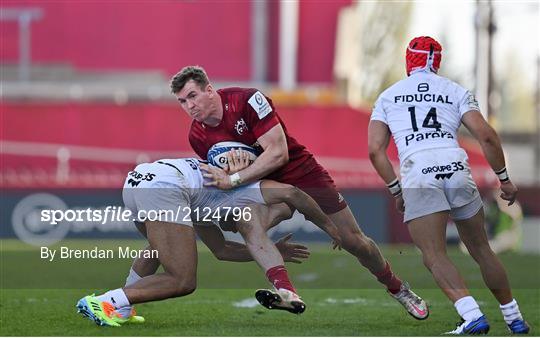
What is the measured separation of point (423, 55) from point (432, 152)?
683mm

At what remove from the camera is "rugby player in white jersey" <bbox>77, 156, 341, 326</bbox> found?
8836 millimetres

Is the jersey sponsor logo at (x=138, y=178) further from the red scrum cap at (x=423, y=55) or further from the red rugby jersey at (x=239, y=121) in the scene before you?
the red scrum cap at (x=423, y=55)

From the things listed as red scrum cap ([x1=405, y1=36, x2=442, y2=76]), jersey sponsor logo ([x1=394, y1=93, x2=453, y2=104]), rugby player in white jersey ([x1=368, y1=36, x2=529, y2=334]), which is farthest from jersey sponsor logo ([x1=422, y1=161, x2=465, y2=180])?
red scrum cap ([x1=405, y1=36, x2=442, y2=76])

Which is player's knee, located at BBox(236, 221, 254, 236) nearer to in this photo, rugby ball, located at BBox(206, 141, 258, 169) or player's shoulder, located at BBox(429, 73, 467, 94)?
rugby ball, located at BBox(206, 141, 258, 169)

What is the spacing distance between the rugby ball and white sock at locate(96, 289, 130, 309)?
1125 millimetres

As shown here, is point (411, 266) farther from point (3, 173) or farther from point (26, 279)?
point (3, 173)

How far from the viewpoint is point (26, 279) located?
14.1 meters

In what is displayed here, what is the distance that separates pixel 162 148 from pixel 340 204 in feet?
66.5

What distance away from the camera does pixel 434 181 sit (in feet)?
28.7

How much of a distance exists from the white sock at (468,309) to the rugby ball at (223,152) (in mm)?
1784

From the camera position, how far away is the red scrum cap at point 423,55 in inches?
351

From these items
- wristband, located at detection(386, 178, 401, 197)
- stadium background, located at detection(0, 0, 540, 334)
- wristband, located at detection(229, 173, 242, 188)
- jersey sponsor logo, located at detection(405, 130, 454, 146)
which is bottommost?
stadium background, located at detection(0, 0, 540, 334)

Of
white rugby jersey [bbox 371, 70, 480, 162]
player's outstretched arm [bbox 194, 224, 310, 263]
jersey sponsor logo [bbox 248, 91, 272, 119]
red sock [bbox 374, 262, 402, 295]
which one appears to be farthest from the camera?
red sock [bbox 374, 262, 402, 295]

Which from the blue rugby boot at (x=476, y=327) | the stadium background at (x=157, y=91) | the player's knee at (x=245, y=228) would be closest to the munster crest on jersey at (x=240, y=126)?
the player's knee at (x=245, y=228)
